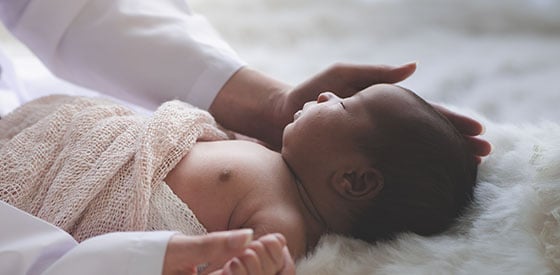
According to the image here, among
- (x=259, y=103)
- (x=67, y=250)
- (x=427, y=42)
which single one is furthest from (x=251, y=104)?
(x=427, y=42)

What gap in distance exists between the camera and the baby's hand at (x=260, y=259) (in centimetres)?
65

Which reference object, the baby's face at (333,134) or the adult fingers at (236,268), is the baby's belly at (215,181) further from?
the adult fingers at (236,268)

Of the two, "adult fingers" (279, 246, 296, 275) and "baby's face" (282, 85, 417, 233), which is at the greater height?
"baby's face" (282, 85, 417, 233)

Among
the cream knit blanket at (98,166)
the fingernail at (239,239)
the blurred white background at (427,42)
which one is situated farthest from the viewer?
the blurred white background at (427,42)

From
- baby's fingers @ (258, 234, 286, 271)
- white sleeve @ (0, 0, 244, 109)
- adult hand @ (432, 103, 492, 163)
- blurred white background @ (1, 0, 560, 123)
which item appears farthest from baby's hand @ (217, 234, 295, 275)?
blurred white background @ (1, 0, 560, 123)

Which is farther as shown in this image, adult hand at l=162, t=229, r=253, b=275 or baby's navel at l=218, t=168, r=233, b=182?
baby's navel at l=218, t=168, r=233, b=182

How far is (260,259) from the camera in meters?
0.65

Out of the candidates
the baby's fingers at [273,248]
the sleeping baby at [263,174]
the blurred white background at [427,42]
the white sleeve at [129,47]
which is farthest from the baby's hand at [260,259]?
the blurred white background at [427,42]

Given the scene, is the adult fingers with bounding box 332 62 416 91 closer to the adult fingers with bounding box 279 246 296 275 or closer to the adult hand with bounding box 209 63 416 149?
the adult hand with bounding box 209 63 416 149

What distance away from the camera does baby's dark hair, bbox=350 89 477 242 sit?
79 centimetres

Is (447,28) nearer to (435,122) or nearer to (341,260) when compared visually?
(435,122)

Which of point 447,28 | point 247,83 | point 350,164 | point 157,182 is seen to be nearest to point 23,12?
point 247,83

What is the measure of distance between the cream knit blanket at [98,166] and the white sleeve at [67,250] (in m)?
0.05

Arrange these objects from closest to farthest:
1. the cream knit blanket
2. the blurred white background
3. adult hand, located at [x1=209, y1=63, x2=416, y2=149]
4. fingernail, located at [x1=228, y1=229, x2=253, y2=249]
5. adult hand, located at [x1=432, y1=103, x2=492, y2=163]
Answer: fingernail, located at [x1=228, y1=229, x2=253, y2=249]
the cream knit blanket
adult hand, located at [x1=432, y1=103, x2=492, y2=163]
adult hand, located at [x1=209, y1=63, x2=416, y2=149]
the blurred white background
